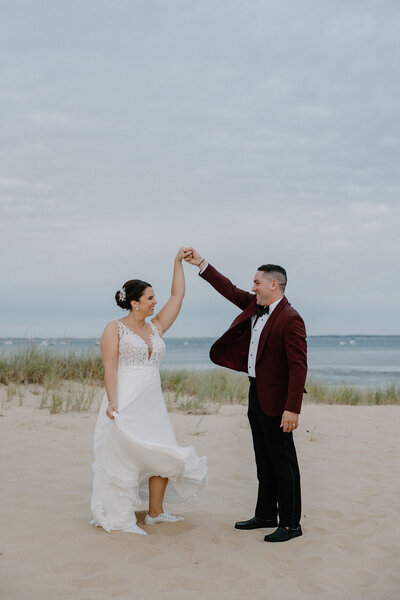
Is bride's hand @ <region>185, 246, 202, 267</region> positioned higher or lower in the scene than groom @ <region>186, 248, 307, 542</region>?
higher

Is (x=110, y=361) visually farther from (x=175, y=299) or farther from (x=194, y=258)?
(x=194, y=258)

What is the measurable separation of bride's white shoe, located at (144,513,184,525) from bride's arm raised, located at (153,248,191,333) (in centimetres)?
Answer: 149

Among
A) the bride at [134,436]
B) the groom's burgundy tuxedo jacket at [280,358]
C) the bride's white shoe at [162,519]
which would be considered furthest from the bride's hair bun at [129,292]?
the bride's white shoe at [162,519]

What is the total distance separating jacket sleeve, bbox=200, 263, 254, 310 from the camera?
533cm

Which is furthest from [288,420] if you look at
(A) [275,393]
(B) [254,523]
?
(B) [254,523]

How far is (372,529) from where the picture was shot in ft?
16.4

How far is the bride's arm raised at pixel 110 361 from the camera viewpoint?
14.9ft

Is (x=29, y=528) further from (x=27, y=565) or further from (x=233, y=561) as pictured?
(x=233, y=561)

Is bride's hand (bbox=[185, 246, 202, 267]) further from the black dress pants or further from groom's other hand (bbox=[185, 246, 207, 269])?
the black dress pants

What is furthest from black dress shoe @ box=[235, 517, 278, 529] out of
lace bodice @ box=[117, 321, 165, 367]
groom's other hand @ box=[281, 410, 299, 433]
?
lace bodice @ box=[117, 321, 165, 367]

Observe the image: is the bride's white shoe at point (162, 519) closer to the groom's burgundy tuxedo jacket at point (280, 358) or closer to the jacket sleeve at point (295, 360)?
the groom's burgundy tuxedo jacket at point (280, 358)

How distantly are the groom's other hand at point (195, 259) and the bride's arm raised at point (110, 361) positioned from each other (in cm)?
97

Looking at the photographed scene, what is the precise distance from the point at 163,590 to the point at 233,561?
69 centimetres

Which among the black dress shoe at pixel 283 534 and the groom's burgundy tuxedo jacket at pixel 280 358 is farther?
the black dress shoe at pixel 283 534
